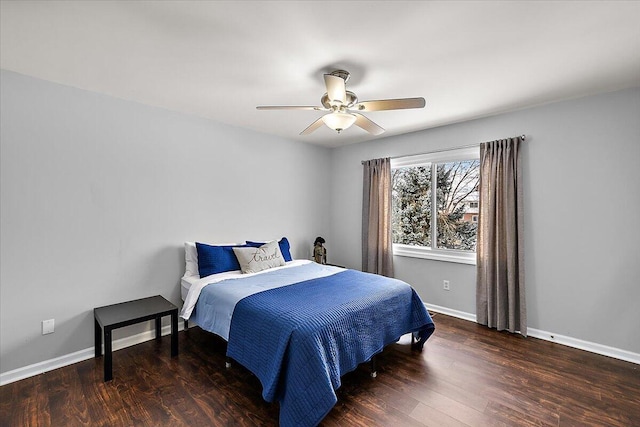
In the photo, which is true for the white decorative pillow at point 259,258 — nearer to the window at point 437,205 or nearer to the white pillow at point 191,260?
the white pillow at point 191,260

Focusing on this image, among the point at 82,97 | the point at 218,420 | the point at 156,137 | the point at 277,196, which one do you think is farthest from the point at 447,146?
the point at 82,97

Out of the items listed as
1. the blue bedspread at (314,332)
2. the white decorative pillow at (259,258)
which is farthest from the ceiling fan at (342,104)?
the white decorative pillow at (259,258)

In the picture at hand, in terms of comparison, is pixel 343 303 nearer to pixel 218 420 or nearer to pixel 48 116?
pixel 218 420

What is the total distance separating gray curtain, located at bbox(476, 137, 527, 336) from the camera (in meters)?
3.11

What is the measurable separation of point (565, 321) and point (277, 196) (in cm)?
364

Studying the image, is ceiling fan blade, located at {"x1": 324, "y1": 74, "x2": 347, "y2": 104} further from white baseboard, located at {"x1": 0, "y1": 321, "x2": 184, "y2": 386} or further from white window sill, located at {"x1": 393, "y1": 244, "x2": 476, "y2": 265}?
white baseboard, located at {"x1": 0, "y1": 321, "x2": 184, "y2": 386}

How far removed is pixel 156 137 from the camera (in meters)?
3.09

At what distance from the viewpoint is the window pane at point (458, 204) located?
11.9ft

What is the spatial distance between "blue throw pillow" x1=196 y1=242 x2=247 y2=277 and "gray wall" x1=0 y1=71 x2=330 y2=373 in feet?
1.08

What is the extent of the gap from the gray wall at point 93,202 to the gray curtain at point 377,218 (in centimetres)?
184

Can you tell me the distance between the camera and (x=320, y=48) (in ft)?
6.41

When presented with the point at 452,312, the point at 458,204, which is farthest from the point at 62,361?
the point at 458,204

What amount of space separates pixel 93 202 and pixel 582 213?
4.66 meters

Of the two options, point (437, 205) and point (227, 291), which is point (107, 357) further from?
point (437, 205)
